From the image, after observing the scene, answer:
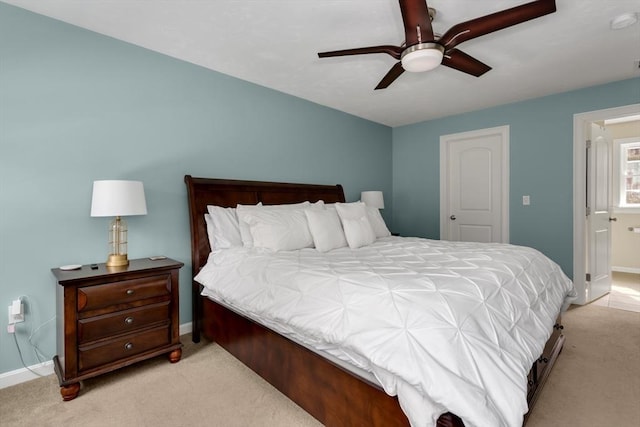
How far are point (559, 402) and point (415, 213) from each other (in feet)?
11.2

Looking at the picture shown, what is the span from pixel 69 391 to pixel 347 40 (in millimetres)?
2982

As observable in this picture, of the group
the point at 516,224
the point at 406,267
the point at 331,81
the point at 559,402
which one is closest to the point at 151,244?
the point at 406,267

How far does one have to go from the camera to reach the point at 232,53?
2.71 meters

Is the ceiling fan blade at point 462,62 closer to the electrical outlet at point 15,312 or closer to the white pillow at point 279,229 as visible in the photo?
the white pillow at point 279,229

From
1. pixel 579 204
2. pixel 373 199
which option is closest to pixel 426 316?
pixel 373 199

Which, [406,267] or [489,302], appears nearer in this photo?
[489,302]

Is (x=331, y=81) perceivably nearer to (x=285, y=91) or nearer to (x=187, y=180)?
(x=285, y=91)

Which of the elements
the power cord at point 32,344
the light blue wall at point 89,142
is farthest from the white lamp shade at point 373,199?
the power cord at point 32,344

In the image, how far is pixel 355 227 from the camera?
9.77ft

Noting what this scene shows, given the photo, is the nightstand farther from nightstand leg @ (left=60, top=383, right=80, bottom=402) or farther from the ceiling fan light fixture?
the ceiling fan light fixture

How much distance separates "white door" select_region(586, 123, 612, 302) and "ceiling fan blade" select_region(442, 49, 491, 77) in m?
2.41

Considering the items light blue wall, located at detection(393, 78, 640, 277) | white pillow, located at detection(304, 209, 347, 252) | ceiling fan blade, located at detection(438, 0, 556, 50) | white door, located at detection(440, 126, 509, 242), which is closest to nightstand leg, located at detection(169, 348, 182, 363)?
white pillow, located at detection(304, 209, 347, 252)

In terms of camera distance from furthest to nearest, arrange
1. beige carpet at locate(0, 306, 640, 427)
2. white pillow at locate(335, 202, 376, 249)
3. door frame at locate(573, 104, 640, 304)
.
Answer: door frame at locate(573, 104, 640, 304)
white pillow at locate(335, 202, 376, 249)
beige carpet at locate(0, 306, 640, 427)

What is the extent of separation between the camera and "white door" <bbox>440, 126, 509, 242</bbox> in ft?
14.0
